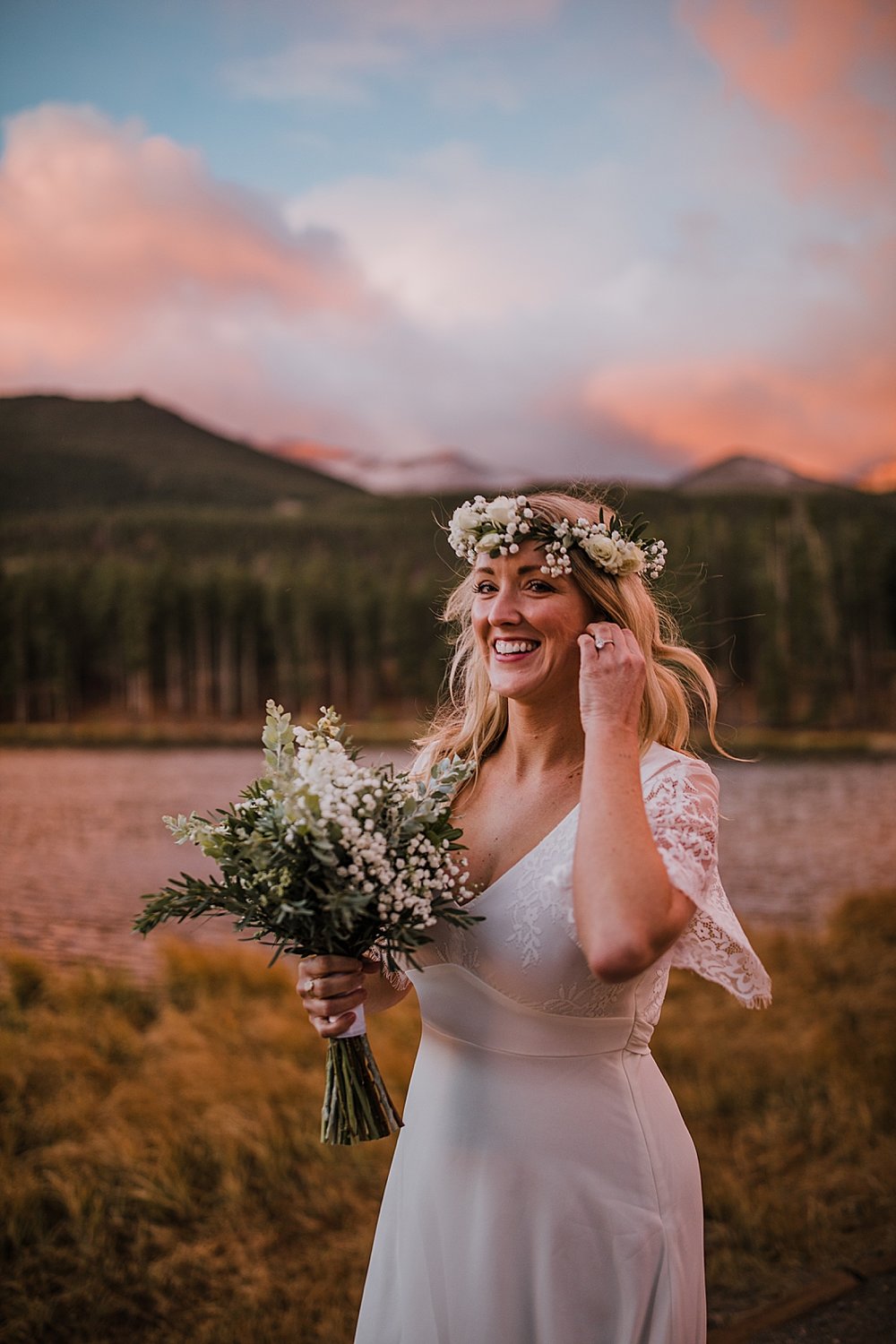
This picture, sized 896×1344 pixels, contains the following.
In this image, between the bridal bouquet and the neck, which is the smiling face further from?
the bridal bouquet

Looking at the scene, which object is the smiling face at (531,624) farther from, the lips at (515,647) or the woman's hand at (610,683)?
the woman's hand at (610,683)

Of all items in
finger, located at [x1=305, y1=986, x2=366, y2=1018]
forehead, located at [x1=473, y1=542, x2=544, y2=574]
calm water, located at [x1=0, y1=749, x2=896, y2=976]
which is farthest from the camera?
calm water, located at [x1=0, y1=749, x2=896, y2=976]

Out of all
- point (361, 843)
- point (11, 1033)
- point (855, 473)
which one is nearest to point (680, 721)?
point (361, 843)

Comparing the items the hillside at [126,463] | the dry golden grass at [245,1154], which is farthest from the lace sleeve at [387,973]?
the hillside at [126,463]

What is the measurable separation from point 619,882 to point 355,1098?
68 centimetres

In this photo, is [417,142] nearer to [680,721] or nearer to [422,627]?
[422,627]

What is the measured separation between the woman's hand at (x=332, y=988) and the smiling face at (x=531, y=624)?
0.60 metres

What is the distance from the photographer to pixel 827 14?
5.98 m

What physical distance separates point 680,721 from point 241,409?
5.11 meters

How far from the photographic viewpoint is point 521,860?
187 cm

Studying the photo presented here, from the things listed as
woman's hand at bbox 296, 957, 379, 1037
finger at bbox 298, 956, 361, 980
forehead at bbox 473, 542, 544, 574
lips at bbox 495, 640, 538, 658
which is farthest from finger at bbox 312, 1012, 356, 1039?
forehead at bbox 473, 542, 544, 574

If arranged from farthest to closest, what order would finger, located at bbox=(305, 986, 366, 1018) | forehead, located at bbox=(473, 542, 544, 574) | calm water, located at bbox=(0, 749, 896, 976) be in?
1. calm water, located at bbox=(0, 749, 896, 976)
2. forehead, located at bbox=(473, 542, 544, 574)
3. finger, located at bbox=(305, 986, 366, 1018)

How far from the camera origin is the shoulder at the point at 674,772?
1787mm

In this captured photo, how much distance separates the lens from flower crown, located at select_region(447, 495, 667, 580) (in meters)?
1.93
